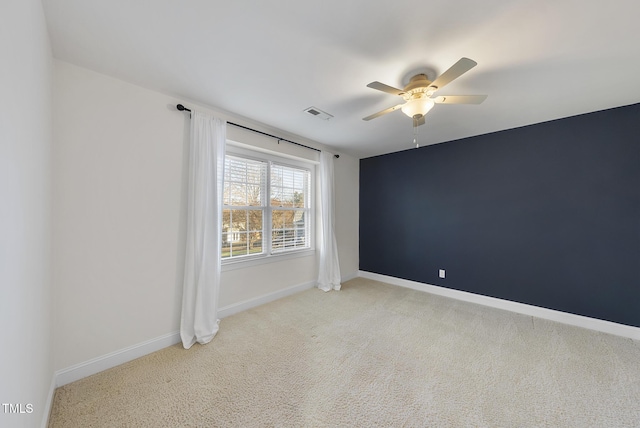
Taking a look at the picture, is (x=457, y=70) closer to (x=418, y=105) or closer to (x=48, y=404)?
(x=418, y=105)

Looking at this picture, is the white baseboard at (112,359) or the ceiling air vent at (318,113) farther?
the ceiling air vent at (318,113)

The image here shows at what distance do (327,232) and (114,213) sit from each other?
272 centimetres

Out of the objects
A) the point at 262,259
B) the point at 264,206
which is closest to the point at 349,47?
the point at 264,206

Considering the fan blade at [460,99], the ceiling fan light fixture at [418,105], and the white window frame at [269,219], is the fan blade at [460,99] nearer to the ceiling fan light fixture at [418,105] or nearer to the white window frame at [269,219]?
the ceiling fan light fixture at [418,105]

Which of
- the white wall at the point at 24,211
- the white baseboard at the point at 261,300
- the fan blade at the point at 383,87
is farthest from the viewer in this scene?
the white baseboard at the point at 261,300

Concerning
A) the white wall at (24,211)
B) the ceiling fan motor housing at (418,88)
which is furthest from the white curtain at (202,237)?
the ceiling fan motor housing at (418,88)

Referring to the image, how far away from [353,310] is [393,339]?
0.77 m

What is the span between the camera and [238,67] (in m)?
1.88

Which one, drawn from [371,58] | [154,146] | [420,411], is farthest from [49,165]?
[420,411]

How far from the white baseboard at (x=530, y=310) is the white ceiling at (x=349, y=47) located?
2.39 meters

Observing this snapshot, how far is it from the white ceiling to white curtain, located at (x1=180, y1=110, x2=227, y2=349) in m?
0.42

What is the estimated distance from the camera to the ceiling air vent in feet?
8.59

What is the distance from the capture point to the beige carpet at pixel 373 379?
1.51 meters

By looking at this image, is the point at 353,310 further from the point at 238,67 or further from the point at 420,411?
the point at 238,67
